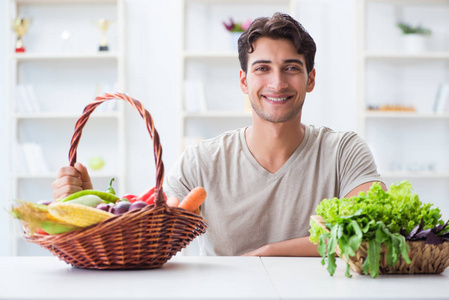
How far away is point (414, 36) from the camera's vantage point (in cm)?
404

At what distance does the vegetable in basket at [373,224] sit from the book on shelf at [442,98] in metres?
3.02

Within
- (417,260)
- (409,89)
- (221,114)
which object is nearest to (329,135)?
(417,260)

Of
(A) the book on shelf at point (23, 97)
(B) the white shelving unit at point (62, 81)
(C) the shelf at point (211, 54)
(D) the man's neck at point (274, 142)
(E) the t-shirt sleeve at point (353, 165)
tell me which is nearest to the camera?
(E) the t-shirt sleeve at point (353, 165)

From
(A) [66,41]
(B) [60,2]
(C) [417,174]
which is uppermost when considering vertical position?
(B) [60,2]

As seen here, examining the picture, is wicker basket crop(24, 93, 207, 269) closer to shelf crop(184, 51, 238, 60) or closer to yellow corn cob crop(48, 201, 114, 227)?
yellow corn cob crop(48, 201, 114, 227)

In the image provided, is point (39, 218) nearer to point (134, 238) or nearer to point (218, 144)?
point (134, 238)

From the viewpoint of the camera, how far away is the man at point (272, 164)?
6.09 ft

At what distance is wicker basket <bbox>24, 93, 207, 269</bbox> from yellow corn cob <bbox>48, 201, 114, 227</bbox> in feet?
0.05

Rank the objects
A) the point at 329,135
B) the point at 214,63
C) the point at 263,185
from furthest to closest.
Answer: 1. the point at 214,63
2. the point at 329,135
3. the point at 263,185

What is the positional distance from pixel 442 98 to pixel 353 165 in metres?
2.42

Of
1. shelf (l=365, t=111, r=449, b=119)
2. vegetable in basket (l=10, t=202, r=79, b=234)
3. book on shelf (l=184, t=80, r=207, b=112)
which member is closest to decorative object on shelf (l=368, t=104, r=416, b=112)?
shelf (l=365, t=111, r=449, b=119)

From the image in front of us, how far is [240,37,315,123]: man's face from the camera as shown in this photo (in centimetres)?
192

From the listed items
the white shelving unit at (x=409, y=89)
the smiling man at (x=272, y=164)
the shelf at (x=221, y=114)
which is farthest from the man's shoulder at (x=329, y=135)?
the white shelving unit at (x=409, y=89)

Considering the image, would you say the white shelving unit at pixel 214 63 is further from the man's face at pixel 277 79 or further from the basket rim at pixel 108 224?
the basket rim at pixel 108 224
